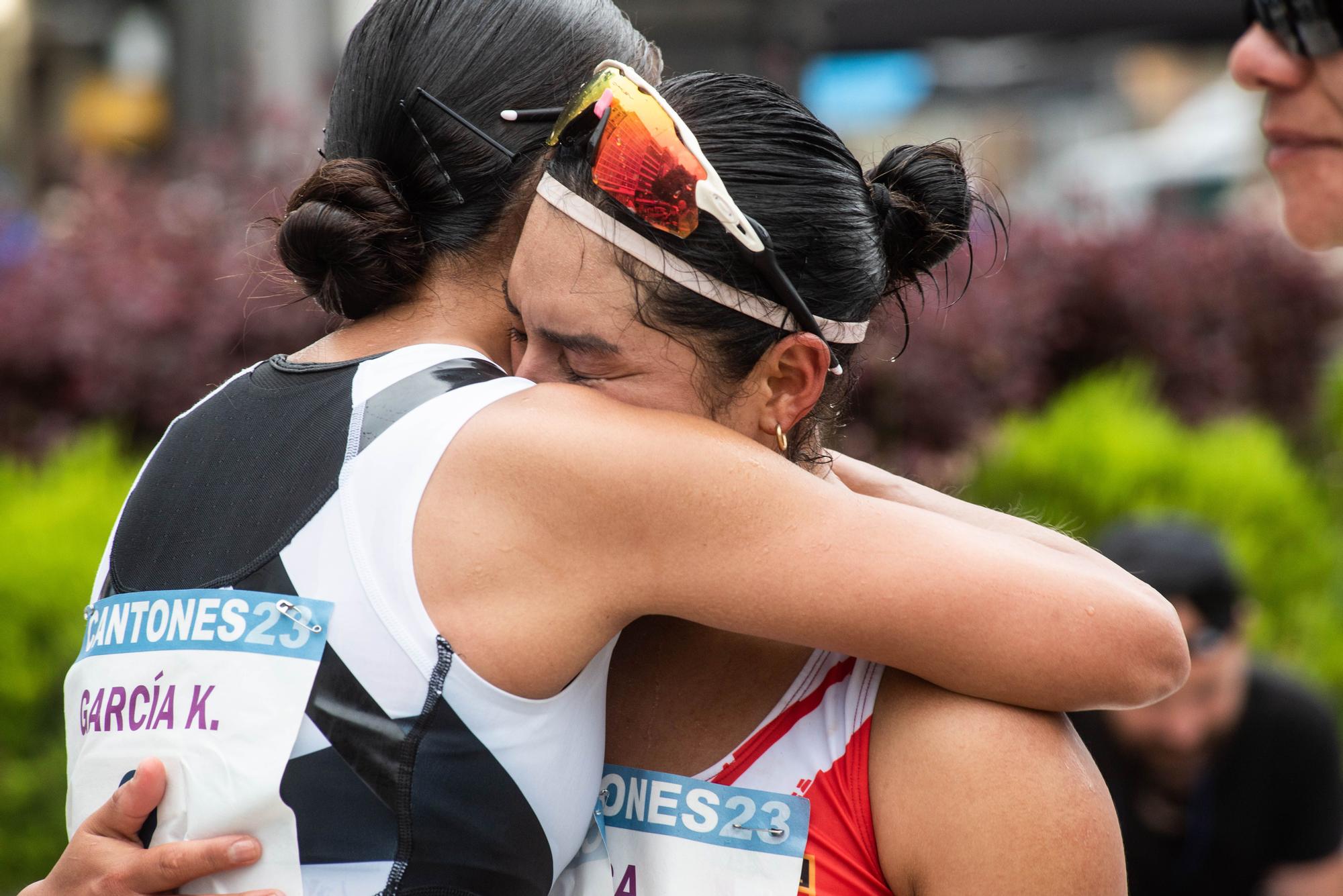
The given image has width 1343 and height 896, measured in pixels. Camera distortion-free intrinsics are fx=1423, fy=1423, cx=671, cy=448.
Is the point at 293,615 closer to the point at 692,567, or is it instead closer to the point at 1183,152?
the point at 692,567

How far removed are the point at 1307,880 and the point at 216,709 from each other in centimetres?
342

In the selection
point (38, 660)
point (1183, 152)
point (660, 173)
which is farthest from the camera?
point (1183, 152)

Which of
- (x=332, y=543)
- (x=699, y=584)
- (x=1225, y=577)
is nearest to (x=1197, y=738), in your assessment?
(x=1225, y=577)

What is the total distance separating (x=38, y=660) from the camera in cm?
388

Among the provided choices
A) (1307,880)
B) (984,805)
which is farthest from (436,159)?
(1307,880)

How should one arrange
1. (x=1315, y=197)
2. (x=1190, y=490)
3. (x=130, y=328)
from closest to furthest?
1. (x=1315, y=197)
2. (x=130, y=328)
3. (x=1190, y=490)

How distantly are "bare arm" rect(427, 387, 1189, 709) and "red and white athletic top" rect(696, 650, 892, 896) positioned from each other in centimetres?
12

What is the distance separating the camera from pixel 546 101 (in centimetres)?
179

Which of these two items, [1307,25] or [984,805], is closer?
[984,805]

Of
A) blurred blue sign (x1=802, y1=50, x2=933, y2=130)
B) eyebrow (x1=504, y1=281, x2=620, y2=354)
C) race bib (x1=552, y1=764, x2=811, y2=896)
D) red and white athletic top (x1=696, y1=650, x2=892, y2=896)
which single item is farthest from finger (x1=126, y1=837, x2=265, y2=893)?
blurred blue sign (x1=802, y1=50, x2=933, y2=130)

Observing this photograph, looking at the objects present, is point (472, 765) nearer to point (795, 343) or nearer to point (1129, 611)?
point (795, 343)

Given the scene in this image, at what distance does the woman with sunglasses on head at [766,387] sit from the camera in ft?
5.09

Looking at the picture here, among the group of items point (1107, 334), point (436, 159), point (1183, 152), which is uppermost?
point (436, 159)

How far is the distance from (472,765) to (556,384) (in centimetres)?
42
